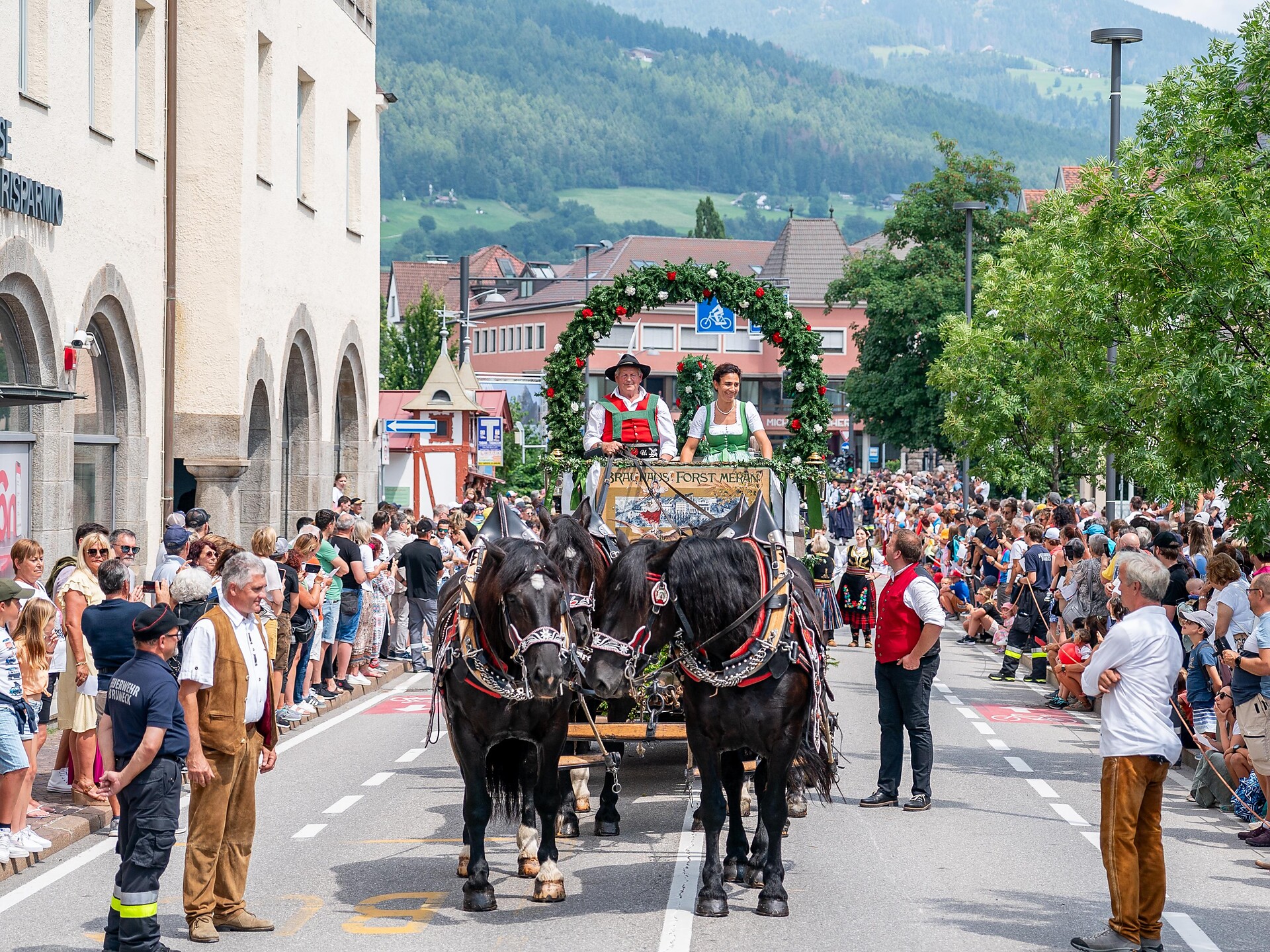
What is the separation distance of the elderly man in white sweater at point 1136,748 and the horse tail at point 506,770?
3.00 m

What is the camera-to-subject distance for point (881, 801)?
38.7ft

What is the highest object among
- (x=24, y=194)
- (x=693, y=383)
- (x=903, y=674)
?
(x=24, y=194)

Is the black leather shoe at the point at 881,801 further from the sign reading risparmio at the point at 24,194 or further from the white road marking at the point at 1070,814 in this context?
the sign reading risparmio at the point at 24,194

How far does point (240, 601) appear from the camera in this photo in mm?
8070

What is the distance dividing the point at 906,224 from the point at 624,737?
5069 centimetres

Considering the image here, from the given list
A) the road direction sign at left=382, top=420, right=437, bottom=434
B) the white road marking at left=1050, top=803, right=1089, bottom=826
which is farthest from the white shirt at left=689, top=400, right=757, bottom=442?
the road direction sign at left=382, top=420, right=437, bottom=434

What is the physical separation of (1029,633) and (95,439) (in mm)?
12056

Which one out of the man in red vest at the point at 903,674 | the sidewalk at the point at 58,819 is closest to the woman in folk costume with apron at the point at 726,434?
the man in red vest at the point at 903,674

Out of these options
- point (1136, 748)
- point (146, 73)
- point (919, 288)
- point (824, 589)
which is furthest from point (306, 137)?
point (919, 288)

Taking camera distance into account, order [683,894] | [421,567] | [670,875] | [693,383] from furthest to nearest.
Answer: [421,567], [693,383], [670,875], [683,894]

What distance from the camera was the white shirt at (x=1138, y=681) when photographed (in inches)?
310

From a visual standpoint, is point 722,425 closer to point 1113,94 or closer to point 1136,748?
point 1136,748

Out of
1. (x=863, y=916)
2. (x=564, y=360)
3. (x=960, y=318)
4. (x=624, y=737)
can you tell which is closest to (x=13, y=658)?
(x=624, y=737)

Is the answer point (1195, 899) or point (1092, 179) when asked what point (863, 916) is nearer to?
point (1195, 899)
